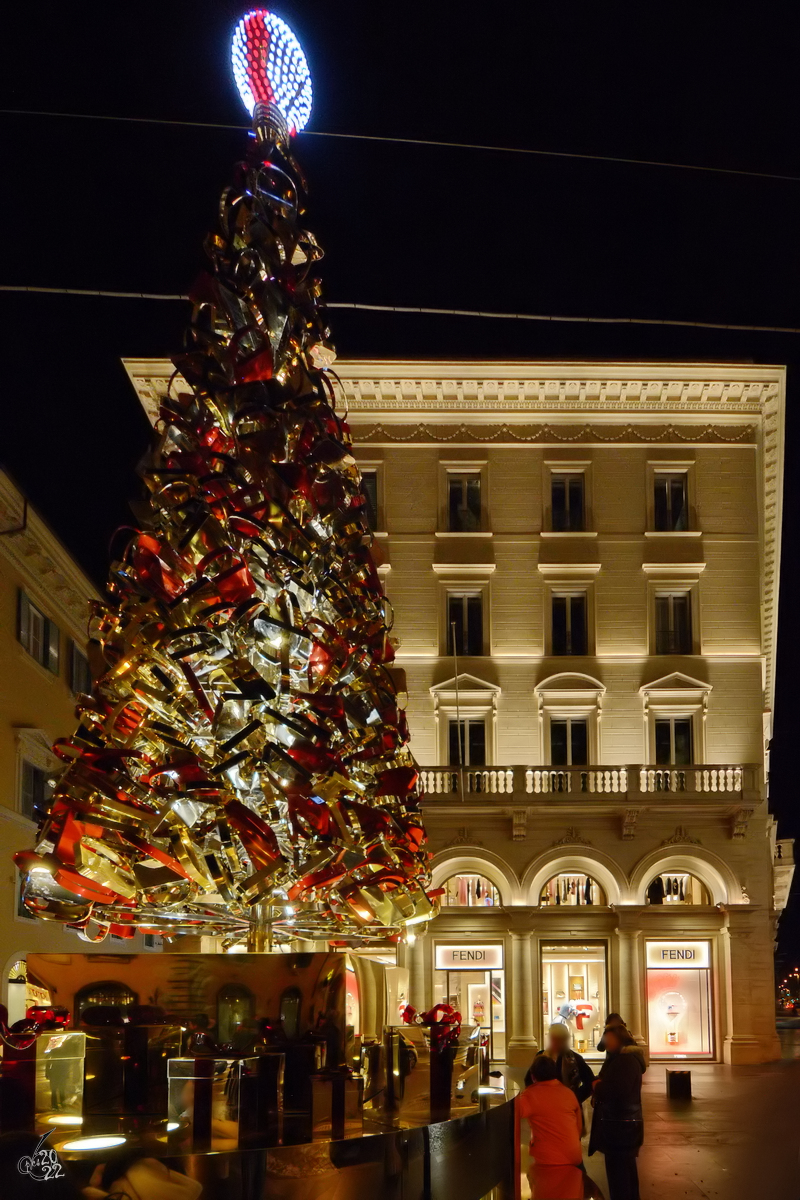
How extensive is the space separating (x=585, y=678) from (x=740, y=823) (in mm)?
5249

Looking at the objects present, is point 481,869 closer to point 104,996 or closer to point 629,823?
point 629,823

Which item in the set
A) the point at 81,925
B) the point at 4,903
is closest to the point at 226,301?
the point at 81,925

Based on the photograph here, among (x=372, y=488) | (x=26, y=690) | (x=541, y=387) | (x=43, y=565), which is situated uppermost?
(x=541, y=387)

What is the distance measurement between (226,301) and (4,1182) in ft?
21.5

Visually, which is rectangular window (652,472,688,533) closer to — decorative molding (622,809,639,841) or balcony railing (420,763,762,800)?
balcony railing (420,763,762,800)

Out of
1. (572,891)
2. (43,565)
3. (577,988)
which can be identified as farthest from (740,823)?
(43,565)

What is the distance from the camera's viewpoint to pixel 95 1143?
6719 millimetres

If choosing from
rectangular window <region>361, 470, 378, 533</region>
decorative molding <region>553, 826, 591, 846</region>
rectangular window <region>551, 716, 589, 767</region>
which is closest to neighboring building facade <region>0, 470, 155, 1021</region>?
rectangular window <region>361, 470, 378, 533</region>

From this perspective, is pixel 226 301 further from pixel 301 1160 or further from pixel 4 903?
pixel 4 903

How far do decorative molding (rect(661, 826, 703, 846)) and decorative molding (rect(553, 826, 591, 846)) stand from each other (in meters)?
1.97

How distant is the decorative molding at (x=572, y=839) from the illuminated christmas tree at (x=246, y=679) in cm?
2406

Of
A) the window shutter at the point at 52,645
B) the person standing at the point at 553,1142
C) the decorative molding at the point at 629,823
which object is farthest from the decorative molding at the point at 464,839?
the person standing at the point at 553,1142

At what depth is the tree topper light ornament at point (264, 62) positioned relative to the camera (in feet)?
38.1

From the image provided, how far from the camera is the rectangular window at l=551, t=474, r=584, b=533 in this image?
3669cm
